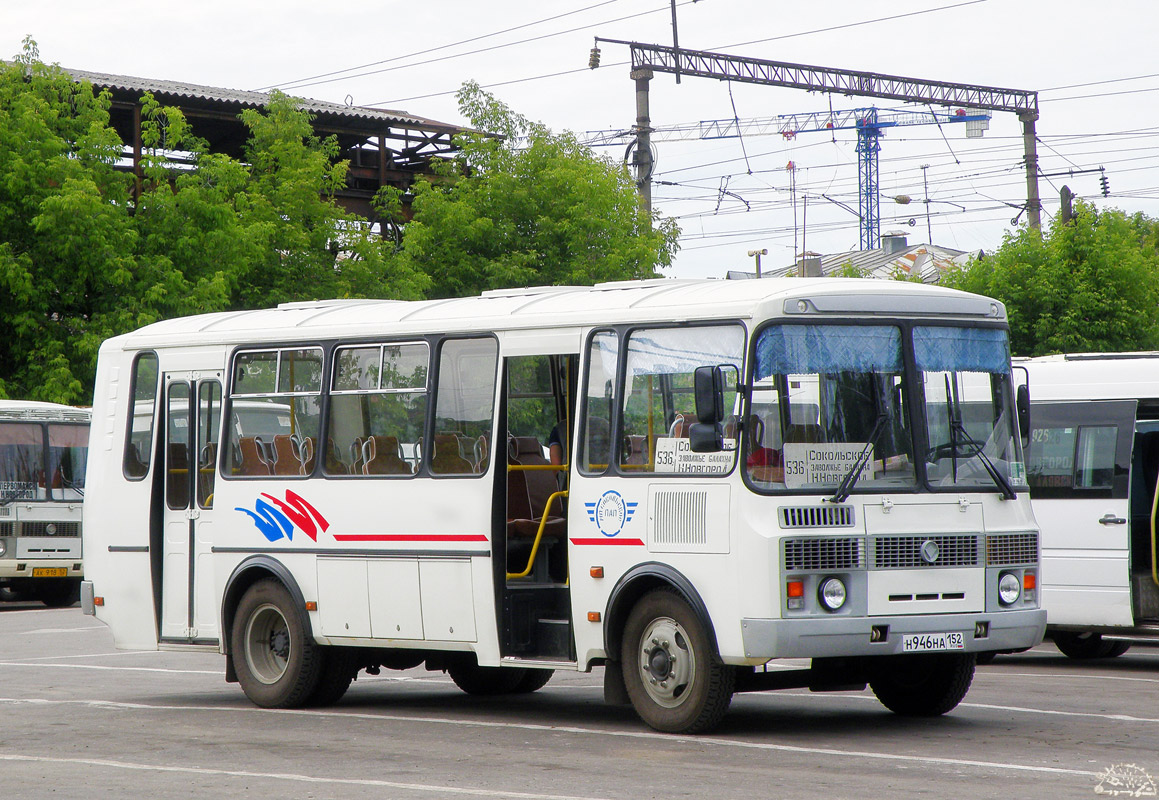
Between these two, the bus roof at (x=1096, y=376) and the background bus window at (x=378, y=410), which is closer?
the background bus window at (x=378, y=410)

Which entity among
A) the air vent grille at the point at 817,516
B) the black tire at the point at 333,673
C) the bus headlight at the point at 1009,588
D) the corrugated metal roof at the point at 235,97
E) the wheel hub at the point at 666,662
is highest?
the corrugated metal roof at the point at 235,97

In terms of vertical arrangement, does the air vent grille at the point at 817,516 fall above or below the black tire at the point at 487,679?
above

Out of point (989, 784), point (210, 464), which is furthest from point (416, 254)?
point (989, 784)

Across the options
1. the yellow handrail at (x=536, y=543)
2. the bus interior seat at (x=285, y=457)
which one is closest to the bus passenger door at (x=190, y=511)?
the bus interior seat at (x=285, y=457)

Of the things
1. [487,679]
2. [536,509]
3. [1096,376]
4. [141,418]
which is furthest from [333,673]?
[1096,376]

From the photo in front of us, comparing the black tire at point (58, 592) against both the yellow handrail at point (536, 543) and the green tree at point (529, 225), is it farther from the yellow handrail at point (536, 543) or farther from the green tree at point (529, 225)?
the yellow handrail at point (536, 543)

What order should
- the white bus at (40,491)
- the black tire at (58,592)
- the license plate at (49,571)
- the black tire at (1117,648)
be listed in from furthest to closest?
the black tire at (58,592)
the license plate at (49,571)
the white bus at (40,491)
the black tire at (1117,648)

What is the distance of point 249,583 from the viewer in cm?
1327

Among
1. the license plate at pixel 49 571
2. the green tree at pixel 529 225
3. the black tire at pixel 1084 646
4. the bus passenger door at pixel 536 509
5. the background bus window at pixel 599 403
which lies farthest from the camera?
the green tree at pixel 529 225

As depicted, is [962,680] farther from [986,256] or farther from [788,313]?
[986,256]

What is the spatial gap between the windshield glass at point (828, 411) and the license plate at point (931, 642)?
2.98 feet

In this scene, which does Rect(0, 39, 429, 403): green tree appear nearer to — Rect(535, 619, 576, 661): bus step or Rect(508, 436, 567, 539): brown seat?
Rect(508, 436, 567, 539): brown seat

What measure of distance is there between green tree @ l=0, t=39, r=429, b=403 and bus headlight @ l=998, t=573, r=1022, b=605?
21266mm

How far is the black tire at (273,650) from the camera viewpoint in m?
12.8
